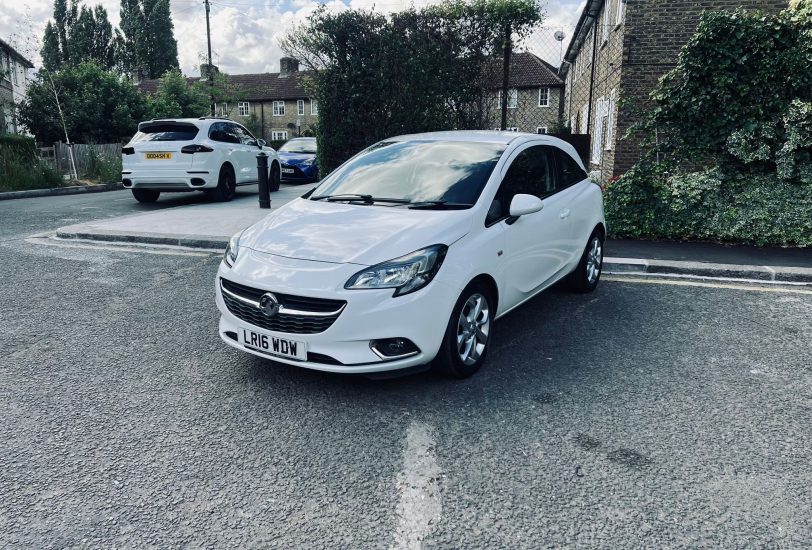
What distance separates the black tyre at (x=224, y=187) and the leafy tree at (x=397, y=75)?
3.63 m

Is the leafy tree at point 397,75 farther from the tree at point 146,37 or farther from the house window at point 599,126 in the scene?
the tree at point 146,37

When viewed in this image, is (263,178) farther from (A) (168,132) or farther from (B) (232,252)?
(B) (232,252)

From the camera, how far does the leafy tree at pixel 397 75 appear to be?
10.3 meters

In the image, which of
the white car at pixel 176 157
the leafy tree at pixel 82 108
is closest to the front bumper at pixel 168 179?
the white car at pixel 176 157

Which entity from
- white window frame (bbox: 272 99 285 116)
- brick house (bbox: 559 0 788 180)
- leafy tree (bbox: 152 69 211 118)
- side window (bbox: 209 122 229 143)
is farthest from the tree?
brick house (bbox: 559 0 788 180)

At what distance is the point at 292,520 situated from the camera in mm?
2635

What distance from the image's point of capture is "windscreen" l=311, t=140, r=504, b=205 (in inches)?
181

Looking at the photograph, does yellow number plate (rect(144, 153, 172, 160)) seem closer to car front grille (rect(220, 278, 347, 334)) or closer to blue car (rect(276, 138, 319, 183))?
blue car (rect(276, 138, 319, 183))

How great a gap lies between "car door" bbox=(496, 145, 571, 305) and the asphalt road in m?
0.47

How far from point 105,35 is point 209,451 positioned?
76194 mm

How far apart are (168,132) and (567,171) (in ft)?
31.8

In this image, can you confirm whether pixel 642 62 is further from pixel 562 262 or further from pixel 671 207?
pixel 562 262

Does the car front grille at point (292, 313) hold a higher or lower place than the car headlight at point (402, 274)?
lower

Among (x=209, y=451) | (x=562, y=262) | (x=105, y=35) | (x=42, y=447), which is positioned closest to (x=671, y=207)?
(x=562, y=262)
